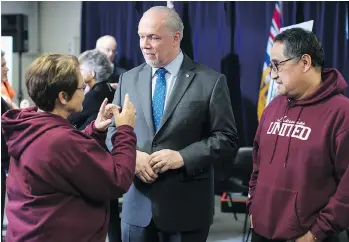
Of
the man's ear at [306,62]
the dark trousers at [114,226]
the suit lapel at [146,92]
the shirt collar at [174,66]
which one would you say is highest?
the man's ear at [306,62]

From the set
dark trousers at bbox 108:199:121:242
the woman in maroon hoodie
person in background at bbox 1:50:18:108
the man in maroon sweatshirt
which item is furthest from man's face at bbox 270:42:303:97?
person in background at bbox 1:50:18:108

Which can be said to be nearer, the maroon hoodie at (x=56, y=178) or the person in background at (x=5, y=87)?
the maroon hoodie at (x=56, y=178)

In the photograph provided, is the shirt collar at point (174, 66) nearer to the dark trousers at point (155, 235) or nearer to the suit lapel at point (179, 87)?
the suit lapel at point (179, 87)

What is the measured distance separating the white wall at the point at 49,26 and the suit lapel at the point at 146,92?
439cm

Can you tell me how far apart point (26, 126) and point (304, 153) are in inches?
35.1

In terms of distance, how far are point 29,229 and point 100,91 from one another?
1705mm

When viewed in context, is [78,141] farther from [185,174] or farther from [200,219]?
[200,219]

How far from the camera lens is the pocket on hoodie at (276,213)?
1.63 metres

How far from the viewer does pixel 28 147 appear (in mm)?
1441

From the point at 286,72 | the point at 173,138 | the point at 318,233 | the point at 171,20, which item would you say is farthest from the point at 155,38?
the point at 318,233

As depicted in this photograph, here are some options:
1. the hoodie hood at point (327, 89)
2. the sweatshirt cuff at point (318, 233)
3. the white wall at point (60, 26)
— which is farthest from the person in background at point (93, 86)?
the white wall at point (60, 26)

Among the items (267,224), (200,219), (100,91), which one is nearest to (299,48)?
(267,224)

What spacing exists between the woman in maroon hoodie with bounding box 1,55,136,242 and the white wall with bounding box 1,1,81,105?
489 centimetres

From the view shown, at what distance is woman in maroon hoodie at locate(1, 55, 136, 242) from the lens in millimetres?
1418
